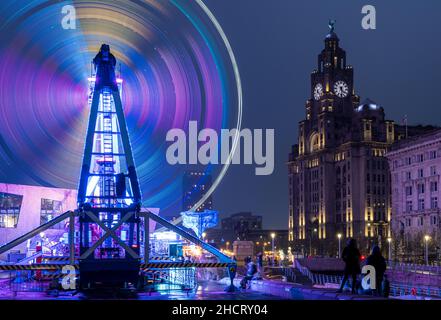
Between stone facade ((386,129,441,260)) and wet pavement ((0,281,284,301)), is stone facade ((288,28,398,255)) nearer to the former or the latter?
stone facade ((386,129,441,260))

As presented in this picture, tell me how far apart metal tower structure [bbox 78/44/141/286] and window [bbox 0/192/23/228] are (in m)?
48.8

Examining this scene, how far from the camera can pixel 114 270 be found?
135 feet

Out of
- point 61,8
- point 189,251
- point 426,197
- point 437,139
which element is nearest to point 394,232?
point 426,197

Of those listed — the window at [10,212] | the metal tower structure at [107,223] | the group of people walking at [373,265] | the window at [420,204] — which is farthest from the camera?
the window at [420,204]

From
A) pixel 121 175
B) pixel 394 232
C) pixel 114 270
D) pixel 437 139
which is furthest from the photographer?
pixel 394 232

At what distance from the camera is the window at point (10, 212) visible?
103m

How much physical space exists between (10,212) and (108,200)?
58207mm

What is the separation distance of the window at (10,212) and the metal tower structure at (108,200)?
48840 millimetres

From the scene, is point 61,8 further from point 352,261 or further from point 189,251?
point 352,261

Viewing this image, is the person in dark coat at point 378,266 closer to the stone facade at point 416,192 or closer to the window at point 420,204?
the stone facade at point 416,192

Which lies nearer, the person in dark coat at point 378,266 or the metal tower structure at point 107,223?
the person in dark coat at point 378,266

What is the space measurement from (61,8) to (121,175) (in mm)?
22552

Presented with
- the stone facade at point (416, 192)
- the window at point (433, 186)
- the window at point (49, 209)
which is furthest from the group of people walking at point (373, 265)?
the window at point (433, 186)

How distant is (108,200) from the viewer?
50312 mm
